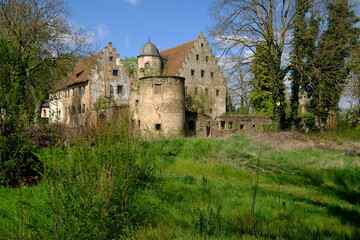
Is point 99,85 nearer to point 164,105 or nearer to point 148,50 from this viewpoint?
point 148,50

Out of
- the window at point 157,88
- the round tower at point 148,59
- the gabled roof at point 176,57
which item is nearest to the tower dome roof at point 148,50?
the round tower at point 148,59

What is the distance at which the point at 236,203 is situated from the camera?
272 inches

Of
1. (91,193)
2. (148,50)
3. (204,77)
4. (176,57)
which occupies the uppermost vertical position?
(148,50)

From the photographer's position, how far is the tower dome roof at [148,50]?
3916 centimetres

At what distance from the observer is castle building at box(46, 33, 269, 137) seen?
26031mm

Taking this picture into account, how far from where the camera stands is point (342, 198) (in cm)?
802

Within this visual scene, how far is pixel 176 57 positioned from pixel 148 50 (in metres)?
4.30

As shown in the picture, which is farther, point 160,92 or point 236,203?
point 160,92

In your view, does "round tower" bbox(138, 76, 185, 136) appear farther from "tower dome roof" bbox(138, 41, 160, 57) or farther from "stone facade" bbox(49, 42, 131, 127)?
"tower dome roof" bbox(138, 41, 160, 57)

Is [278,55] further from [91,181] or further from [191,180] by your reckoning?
[91,181]

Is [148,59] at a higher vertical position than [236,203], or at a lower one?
higher

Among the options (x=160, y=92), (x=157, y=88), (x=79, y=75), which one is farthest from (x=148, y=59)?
(x=160, y=92)

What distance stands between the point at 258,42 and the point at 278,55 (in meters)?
1.92

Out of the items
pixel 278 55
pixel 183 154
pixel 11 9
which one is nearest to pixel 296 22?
pixel 278 55
